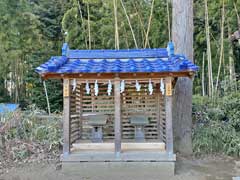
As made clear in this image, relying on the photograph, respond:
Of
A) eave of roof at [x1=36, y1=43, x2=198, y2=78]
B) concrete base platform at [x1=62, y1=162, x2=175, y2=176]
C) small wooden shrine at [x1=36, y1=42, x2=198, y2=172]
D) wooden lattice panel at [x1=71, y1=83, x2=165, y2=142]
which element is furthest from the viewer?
wooden lattice panel at [x1=71, y1=83, x2=165, y2=142]

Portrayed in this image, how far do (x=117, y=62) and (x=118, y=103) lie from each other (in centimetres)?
67

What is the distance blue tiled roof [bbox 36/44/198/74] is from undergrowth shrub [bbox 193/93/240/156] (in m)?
1.95

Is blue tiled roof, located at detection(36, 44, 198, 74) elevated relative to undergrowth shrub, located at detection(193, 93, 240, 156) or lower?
Result: elevated

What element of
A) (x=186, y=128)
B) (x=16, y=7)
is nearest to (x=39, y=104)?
(x=16, y=7)

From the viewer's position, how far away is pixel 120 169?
498 cm

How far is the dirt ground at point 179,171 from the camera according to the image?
16.0ft

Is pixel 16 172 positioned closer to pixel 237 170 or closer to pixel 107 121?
pixel 107 121

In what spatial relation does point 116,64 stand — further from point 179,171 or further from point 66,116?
point 179,171

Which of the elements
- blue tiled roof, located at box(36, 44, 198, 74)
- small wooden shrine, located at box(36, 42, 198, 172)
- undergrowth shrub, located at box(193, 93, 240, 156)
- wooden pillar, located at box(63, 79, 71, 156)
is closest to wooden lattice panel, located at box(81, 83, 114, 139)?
small wooden shrine, located at box(36, 42, 198, 172)

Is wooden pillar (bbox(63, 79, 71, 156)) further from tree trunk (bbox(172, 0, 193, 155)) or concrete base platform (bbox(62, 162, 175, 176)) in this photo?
tree trunk (bbox(172, 0, 193, 155))

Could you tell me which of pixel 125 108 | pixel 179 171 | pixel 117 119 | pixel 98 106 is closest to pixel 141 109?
pixel 125 108

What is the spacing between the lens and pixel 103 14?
10898 mm

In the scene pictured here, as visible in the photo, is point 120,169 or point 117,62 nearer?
point 120,169

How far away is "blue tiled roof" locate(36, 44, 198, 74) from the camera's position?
469 centimetres
